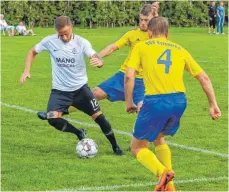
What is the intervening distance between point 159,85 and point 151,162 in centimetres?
85

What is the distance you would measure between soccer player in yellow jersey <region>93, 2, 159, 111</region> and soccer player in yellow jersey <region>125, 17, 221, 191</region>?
2.40m

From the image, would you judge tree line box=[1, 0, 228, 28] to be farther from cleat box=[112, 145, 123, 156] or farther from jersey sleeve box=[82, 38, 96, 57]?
cleat box=[112, 145, 123, 156]

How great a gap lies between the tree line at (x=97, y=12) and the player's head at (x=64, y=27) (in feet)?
113

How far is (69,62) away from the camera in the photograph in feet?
32.2

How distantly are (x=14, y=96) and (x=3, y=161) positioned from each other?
653cm

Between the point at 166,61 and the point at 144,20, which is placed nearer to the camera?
the point at 166,61

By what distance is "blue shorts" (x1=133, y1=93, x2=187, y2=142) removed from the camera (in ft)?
24.5

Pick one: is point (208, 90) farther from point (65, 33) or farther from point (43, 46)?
point (43, 46)

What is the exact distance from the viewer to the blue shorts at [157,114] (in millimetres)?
7457

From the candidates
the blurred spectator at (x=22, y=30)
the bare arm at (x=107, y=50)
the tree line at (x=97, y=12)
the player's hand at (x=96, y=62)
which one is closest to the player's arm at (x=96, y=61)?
the player's hand at (x=96, y=62)

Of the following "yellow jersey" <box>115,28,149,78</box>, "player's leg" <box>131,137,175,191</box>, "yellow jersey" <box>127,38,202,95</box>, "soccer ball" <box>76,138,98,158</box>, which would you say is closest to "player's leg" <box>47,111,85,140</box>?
"soccer ball" <box>76,138,98,158</box>

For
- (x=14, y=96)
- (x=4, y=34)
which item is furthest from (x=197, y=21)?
(x=14, y=96)

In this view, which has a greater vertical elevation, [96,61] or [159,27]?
[159,27]

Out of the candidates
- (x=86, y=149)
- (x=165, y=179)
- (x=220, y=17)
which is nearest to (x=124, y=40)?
(x=86, y=149)
